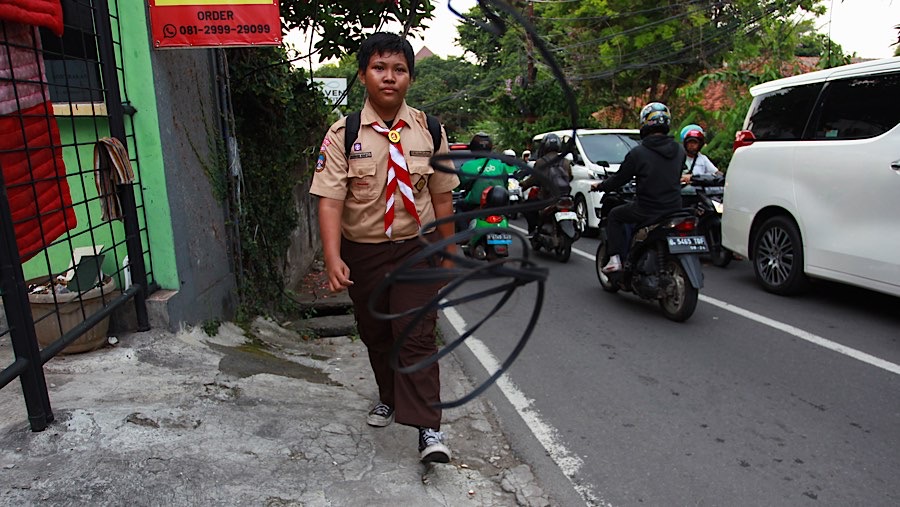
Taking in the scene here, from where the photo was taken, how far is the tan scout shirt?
9.75 feet

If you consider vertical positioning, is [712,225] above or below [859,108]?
below

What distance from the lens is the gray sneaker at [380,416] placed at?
339cm

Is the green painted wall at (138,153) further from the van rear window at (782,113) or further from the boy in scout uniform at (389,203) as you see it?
the van rear window at (782,113)

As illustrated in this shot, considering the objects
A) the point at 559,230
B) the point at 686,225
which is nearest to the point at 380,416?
the point at 686,225

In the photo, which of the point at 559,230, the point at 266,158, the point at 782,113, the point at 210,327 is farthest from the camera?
the point at 559,230

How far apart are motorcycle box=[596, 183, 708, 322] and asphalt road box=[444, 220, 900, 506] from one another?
0.23 meters

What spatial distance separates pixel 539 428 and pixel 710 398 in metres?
1.18

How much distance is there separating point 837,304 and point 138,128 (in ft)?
19.9

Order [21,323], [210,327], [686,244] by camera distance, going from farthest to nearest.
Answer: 1. [686,244]
2. [210,327]
3. [21,323]

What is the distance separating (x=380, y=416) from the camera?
3.41m

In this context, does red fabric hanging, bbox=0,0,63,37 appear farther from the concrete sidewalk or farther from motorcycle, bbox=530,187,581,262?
motorcycle, bbox=530,187,581,262

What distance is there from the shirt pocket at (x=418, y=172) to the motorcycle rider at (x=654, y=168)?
3241 mm

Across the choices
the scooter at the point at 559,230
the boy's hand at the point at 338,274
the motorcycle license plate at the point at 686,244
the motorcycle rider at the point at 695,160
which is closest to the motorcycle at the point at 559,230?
the scooter at the point at 559,230

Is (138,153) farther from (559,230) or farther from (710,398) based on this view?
(559,230)
